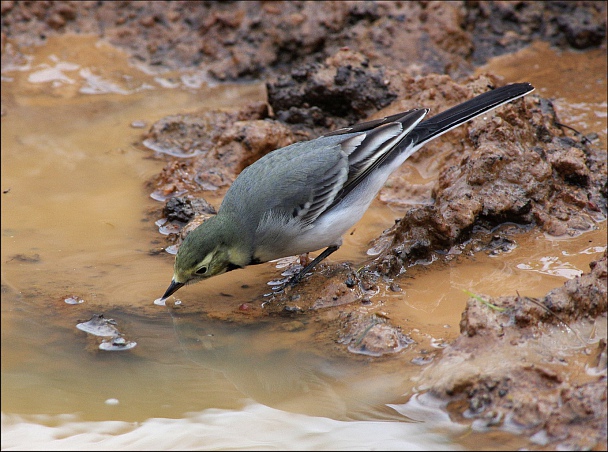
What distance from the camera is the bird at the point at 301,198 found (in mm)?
6211

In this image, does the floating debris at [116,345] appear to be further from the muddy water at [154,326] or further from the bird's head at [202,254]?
the bird's head at [202,254]

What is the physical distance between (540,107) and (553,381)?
460 centimetres

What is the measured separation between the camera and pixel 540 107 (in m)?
8.14

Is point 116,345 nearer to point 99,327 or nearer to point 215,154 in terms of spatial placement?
point 99,327

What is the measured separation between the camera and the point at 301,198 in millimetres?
6438

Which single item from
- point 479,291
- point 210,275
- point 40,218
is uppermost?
point 40,218

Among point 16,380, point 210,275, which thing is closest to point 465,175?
point 210,275

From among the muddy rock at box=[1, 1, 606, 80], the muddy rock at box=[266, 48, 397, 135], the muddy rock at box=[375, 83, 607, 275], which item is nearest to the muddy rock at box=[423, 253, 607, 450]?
the muddy rock at box=[375, 83, 607, 275]

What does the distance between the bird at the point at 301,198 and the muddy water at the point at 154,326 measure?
0.50 meters

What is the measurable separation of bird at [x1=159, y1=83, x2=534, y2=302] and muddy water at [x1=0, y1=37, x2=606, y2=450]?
50 centimetres

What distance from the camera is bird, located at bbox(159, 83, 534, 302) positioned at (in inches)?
245

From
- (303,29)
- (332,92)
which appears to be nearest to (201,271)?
(332,92)

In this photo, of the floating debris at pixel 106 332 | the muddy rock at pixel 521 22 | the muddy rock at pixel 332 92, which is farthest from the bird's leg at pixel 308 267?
the muddy rock at pixel 521 22

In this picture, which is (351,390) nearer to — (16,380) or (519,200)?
(16,380)
